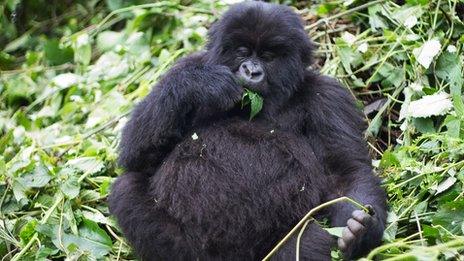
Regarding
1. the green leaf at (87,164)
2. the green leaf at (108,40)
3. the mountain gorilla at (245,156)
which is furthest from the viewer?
the green leaf at (108,40)

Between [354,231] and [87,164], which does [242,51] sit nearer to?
[354,231]

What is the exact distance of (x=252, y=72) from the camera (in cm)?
378

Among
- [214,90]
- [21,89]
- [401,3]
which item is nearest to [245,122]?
[214,90]

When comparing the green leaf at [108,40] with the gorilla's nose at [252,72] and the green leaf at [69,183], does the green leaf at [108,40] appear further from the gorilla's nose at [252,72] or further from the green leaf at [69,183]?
the gorilla's nose at [252,72]

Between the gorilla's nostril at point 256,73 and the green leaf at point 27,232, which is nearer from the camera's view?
the gorilla's nostril at point 256,73

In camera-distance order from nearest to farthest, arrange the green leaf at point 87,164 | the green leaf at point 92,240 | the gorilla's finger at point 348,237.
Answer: the gorilla's finger at point 348,237 → the green leaf at point 92,240 → the green leaf at point 87,164

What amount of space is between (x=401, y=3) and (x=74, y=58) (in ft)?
7.54

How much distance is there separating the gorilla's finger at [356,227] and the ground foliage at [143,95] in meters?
0.12

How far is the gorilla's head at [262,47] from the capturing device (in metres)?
3.81

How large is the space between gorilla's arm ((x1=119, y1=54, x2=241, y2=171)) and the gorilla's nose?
67 millimetres

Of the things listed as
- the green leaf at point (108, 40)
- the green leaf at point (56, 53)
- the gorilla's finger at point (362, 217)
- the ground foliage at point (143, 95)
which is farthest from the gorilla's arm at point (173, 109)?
the green leaf at point (56, 53)

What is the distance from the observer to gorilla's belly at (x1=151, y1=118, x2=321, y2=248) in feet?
11.7

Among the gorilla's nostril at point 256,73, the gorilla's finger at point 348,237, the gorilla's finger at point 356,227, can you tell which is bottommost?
the gorilla's finger at point 348,237

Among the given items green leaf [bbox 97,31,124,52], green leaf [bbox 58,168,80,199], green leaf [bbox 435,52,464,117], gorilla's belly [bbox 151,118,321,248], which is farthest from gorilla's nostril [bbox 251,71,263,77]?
green leaf [bbox 97,31,124,52]
